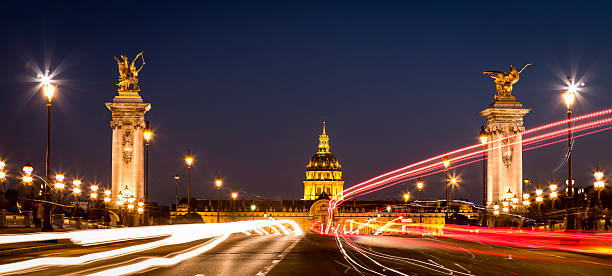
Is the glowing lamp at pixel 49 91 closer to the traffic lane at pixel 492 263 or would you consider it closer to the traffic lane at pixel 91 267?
the traffic lane at pixel 91 267

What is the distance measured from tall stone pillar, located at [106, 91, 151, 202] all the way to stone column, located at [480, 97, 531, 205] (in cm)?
2794

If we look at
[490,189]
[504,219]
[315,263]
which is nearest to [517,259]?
[315,263]

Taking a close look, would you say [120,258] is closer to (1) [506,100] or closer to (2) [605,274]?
(2) [605,274]

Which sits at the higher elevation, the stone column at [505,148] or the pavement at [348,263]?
the stone column at [505,148]

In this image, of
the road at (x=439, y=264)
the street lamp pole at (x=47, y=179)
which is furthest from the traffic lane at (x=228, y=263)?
the street lamp pole at (x=47, y=179)

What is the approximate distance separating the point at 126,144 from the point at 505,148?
3001cm

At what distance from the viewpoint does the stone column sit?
203 ft

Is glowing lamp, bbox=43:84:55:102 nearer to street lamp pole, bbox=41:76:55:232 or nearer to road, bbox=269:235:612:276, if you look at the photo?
street lamp pole, bbox=41:76:55:232

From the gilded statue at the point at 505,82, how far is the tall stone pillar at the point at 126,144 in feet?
94.4

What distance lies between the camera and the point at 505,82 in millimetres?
64000

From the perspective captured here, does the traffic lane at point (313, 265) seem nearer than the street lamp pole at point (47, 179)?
Yes

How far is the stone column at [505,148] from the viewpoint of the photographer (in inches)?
2435

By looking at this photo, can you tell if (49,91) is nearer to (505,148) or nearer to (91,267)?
(91,267)

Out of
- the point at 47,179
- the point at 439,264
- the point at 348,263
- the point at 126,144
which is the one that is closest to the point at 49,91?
the point at 47,179
